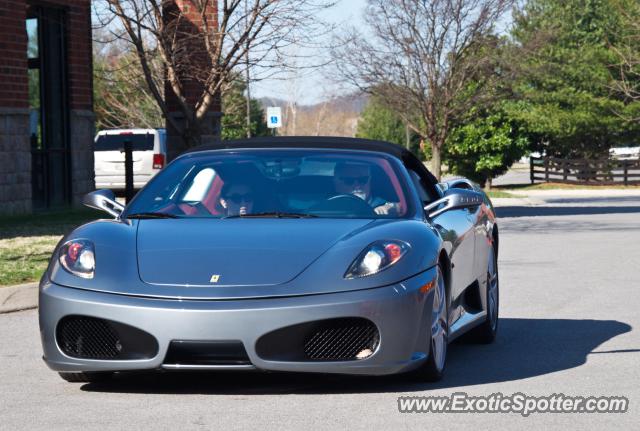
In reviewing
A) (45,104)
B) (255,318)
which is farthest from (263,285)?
(45,104)

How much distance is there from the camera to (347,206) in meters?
7.73

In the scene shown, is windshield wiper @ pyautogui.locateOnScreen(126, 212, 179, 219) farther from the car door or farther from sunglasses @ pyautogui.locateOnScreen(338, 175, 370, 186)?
the car door

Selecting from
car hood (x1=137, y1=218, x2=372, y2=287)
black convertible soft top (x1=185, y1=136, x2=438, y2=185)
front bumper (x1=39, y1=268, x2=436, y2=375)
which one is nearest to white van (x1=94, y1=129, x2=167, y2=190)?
black convertible soft top (x1=185, y1=136, x2=438, y2=185)

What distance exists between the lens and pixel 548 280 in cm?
1405

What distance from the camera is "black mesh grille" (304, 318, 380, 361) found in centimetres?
670

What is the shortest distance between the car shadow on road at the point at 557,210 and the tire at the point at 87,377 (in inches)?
916

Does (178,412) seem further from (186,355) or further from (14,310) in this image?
(14,310)

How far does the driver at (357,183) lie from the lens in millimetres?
7844

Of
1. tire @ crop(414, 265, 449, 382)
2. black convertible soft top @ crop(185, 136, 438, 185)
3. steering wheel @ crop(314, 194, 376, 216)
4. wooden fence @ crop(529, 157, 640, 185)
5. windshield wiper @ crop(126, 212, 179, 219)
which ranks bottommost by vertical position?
wooden fence @ crop(529, 157, 640, 185)

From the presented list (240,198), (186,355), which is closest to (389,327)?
(186,355)

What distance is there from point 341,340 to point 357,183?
1.47 m

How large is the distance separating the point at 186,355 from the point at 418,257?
133 cm

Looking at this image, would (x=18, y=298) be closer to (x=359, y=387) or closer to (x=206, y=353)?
(x=359, y=387)

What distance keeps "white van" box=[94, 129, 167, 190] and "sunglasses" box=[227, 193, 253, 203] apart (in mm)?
24881
